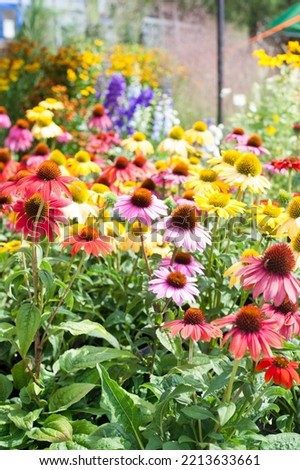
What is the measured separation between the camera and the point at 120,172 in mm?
2762

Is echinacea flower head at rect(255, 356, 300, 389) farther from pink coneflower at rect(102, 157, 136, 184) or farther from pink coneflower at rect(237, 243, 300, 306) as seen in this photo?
pink coneflower at rect(102, 157, 136, 184)

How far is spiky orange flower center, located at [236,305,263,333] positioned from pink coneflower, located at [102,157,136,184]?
135 centimetres

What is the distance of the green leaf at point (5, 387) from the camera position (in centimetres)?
203

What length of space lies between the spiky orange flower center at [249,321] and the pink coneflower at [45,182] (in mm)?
591

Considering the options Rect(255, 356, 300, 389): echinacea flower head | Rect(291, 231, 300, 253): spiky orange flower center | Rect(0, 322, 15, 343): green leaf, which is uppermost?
Rect(291, 231, 300, 253): spiky orange flower center

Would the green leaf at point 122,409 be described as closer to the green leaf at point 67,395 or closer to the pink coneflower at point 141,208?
the green leaf at point 67,395

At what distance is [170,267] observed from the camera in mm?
1980

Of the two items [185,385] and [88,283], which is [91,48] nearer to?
[88,283]

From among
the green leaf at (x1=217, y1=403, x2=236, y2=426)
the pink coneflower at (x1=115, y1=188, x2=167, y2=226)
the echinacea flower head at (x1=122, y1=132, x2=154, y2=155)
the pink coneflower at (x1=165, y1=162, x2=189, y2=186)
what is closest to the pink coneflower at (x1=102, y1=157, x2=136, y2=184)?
the pink coneflower at (x1=165, y1=162, x2=189, y2=186)

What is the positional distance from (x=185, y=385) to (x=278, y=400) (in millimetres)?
518

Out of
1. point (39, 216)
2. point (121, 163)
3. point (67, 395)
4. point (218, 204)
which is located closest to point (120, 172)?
point (121, 163)

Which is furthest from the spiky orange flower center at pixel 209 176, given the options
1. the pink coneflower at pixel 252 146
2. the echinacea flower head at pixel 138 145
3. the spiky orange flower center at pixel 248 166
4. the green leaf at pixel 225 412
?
the green leaf at pixel 225 412

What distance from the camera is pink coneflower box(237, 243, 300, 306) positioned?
1502 mm

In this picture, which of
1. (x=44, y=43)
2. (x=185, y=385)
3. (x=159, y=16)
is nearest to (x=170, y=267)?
(x=185, y=385)
